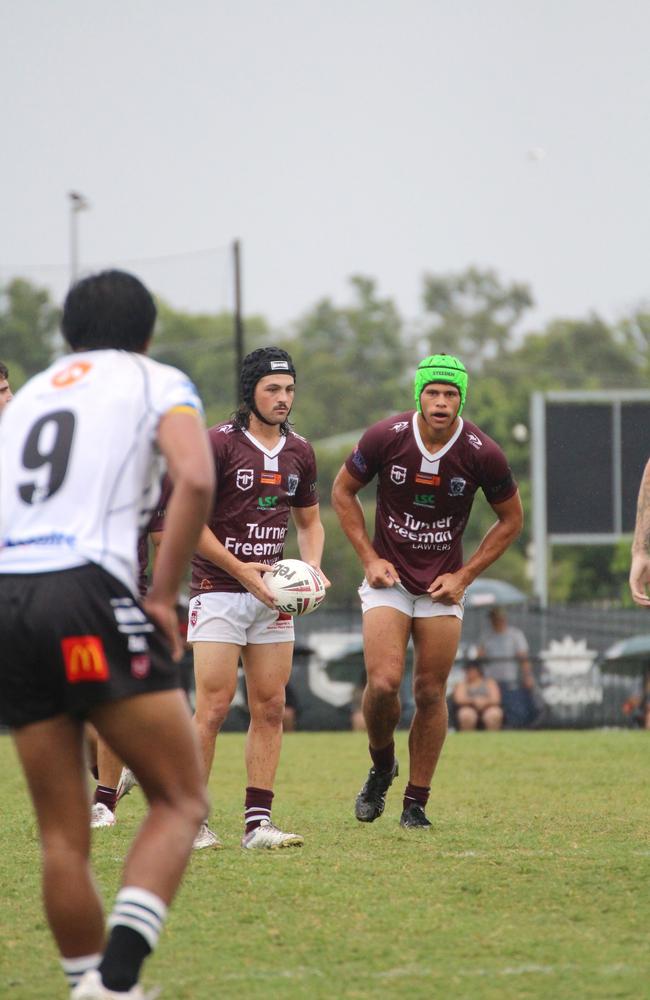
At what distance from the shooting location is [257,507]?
7484 mm

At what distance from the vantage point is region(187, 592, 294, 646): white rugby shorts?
7.34 m

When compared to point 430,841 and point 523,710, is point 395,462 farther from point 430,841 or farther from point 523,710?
point 523,710

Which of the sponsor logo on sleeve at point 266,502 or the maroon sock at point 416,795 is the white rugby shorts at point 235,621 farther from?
the maroon sock at point 416,795

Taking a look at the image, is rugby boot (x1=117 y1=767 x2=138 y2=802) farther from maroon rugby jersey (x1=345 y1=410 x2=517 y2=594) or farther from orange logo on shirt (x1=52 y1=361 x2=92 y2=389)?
orange logo on shirt (x1=52 y1=361 x2=92 y2=389)

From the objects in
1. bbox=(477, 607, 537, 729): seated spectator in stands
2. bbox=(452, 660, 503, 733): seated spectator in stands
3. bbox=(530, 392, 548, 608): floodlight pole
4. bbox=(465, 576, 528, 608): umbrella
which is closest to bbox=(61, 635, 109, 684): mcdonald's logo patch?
bbox=(452, 660, 503, 733): seated spectator in stands

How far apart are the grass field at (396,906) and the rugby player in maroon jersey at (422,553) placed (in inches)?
16.7

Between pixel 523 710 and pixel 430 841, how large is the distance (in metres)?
11.6

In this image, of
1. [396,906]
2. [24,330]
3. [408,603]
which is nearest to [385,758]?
[408,603]

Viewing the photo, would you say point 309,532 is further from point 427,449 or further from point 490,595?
point 490,595

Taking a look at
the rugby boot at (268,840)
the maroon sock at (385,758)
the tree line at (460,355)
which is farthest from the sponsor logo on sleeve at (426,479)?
the tree line at (460,355)

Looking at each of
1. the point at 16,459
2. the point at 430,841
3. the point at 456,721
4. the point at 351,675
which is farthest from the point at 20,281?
the point at 16,459

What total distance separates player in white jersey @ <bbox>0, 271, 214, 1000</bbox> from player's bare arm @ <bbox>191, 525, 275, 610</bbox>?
10.1 feet

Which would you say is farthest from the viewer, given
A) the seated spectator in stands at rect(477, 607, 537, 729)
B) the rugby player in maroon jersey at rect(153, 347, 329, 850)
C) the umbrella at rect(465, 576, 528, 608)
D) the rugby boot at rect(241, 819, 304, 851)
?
the umbrella at rect(465, 576, 528, 608)

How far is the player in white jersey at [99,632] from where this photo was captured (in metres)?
3.86
